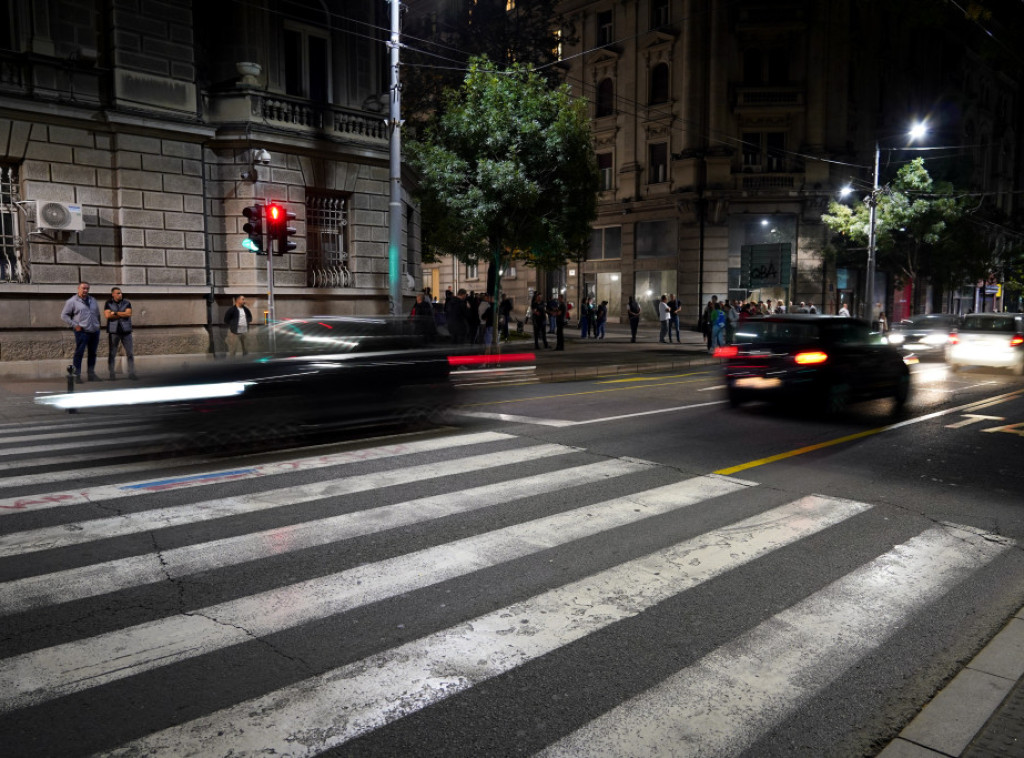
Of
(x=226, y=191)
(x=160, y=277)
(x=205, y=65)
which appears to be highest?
(x=205, y=65)

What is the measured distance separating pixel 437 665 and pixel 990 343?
17.9 meters

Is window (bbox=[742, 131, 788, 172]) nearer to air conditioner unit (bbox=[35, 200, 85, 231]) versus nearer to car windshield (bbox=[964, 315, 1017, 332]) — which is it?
car windshield (bbox=[964, 315, 1017, 332])

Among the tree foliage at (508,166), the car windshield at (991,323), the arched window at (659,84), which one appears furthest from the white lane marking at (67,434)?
the arched window at (659,84)

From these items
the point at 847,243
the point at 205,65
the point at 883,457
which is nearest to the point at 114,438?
the point at 883,457

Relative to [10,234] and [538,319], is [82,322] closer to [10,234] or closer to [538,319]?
[10,234]

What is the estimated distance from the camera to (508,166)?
22.1 metres

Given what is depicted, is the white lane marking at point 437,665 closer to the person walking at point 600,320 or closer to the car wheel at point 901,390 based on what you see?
the car wheel at point 901,390

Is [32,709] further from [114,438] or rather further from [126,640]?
[114,438]

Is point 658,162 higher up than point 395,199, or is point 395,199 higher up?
point 658,162

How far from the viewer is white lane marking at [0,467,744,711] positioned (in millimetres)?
3258

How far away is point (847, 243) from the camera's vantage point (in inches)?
Result: 1412

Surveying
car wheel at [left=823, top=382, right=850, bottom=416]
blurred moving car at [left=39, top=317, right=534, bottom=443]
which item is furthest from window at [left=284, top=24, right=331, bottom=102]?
car wheel at [left=823, top=382, right=850, bottom=416]

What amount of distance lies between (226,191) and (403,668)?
17795mm

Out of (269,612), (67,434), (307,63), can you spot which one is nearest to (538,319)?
(307,63)
